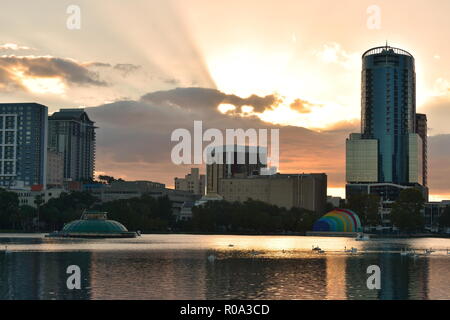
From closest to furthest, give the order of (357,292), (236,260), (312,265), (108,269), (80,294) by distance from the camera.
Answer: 1. (80,294)
2. (357,292)
3. (108,269)
4. (312,265)
5. (236,260)

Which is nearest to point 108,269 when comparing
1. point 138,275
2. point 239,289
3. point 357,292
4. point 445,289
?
point 138,275

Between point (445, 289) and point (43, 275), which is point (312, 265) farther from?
point (43, 275)

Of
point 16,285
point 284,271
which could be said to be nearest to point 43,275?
point 16,285

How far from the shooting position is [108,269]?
106000mm

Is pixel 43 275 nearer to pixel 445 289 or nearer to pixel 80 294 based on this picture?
pixel 80 294

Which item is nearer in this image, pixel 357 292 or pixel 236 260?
pixel 357 292

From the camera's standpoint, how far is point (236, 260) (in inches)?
5153
